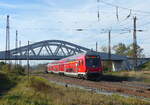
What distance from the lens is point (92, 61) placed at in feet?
109

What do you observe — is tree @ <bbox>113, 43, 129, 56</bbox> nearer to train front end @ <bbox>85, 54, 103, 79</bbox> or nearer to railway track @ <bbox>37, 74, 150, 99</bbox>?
train front end @ <bbox>85, 54, 103, 79</bbox>

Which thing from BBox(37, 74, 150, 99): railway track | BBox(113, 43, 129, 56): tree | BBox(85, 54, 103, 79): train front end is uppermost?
BBox(113, 43, 129, 56): tree

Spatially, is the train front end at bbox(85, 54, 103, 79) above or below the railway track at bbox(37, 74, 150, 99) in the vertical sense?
above

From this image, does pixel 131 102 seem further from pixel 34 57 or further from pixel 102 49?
pixel 102 49

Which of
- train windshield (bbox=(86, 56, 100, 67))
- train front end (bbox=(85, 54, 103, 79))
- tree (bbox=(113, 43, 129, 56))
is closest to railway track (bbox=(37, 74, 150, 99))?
train front end (bbox=(85, 54, 103, 79))

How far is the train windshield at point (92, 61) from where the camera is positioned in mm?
32969

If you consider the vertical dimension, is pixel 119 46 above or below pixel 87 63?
above

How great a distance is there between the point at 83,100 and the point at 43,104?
2161mm

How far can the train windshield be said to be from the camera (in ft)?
108

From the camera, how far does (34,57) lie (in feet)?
353

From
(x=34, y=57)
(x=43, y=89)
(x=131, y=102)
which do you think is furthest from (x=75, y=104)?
(x=34, y=57)

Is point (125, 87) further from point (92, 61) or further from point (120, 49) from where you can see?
point (120, 49)

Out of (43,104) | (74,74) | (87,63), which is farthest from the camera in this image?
(74,74)

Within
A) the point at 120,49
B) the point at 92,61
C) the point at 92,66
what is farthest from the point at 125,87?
the point at 120,49
